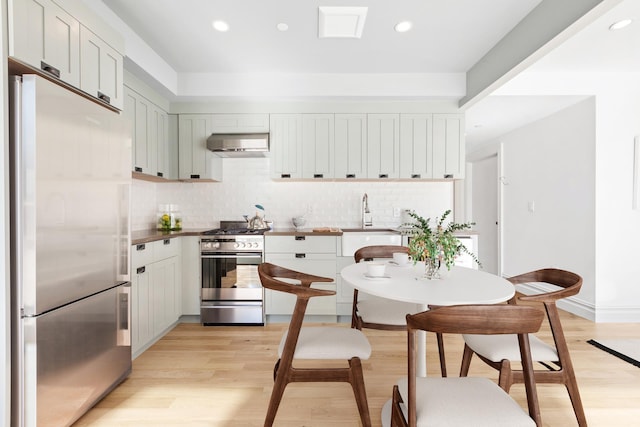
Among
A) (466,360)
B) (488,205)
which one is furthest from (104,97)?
(488,205)

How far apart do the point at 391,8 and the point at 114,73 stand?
6.70 feet

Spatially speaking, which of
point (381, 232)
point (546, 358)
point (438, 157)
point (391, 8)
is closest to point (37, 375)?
point (546, 358)

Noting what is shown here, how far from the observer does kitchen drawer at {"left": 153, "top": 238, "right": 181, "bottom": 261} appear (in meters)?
2.88

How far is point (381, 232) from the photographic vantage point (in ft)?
11.3

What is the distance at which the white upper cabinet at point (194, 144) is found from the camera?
12.0ft

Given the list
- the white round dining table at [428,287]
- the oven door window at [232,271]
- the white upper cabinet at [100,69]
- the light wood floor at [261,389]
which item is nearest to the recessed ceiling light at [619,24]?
the white round dining table at [428,287]

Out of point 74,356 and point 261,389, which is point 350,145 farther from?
point 74,356

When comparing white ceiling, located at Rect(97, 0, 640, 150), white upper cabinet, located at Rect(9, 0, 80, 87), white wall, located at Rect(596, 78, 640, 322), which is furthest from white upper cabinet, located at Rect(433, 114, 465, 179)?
white upper cabinet, located at Rect(9, 0, 80, 87)

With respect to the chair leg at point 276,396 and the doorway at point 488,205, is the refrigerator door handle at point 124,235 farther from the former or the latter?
Answer: the doorway at point 488,205

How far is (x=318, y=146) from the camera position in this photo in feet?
12.1

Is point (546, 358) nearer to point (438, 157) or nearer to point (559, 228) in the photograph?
point (438, 157)

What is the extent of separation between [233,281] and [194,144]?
1661 millimetres

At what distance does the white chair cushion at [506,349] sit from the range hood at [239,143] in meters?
2.74

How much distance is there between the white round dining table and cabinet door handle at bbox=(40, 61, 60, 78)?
74.3 inches
